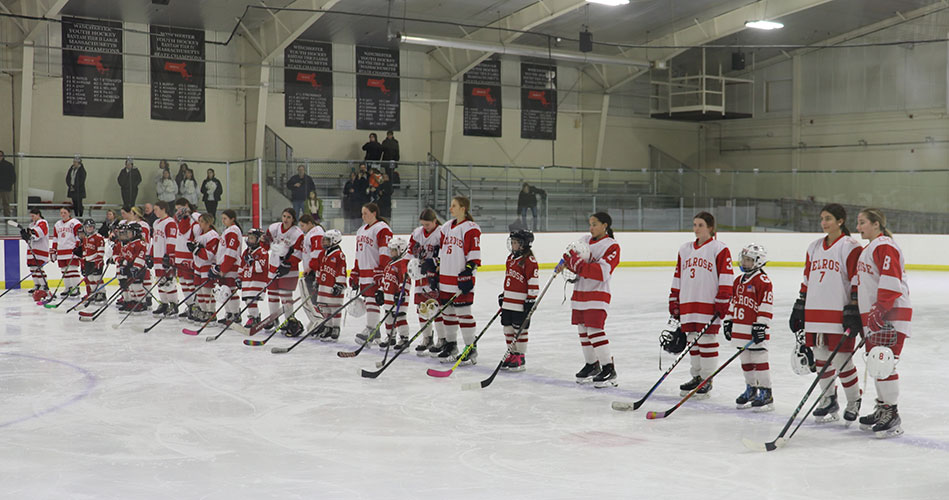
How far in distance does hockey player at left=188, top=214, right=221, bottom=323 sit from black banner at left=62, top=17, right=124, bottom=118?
8.22m

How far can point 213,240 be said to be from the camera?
9.25 metres

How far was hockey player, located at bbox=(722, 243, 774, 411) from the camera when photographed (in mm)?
5254

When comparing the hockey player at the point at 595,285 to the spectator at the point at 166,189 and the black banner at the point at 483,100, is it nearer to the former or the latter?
the spectator at the point at 166,189

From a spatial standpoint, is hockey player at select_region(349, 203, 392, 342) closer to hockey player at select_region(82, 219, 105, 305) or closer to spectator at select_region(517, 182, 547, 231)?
hockey player at select_region(82, 219, 105, 305)

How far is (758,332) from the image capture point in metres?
5.20

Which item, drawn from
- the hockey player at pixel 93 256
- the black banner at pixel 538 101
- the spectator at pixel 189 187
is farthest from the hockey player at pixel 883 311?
the black banner at pixel 538 101

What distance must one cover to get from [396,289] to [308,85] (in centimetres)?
1228

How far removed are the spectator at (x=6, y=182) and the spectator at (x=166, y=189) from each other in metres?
1.92

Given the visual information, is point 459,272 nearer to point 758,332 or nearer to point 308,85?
point 758,332

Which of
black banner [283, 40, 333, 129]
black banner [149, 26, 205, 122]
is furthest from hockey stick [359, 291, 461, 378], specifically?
black banner [283, 40, 333, 129]

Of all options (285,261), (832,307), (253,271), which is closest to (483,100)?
(253,271)

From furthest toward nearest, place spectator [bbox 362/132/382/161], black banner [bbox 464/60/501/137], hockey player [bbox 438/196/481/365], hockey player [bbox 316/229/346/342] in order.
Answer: black banner [bbox 464/60/501/137]
spectator [bbox 362/132/382/161]
hockey player [bbox 316/229/346/342]
hockey player [bbox 438/196/481/365]

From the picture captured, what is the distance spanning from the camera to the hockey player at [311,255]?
8227mm

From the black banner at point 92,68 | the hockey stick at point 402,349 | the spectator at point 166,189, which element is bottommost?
the hockey stick at point 402,349
